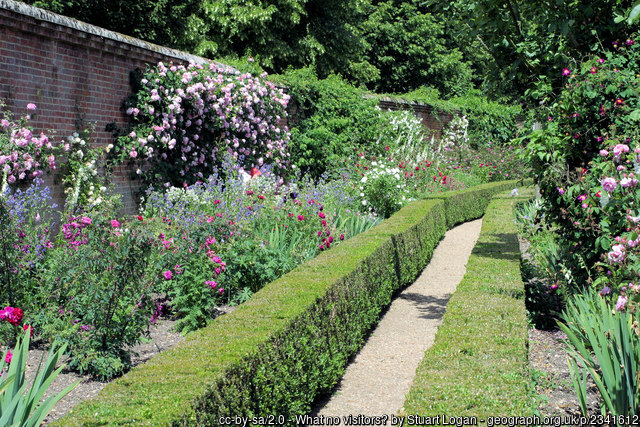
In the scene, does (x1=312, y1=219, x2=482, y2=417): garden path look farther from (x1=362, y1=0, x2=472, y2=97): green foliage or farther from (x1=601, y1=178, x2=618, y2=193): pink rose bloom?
(x1=362, y1=0, x2=472, y2=97): green foliage

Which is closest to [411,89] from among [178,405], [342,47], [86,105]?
[342,47]

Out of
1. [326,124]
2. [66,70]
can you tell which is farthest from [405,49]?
[66,70]

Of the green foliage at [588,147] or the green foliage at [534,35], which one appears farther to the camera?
the green foliage at [534,35]

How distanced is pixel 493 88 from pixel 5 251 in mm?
5627

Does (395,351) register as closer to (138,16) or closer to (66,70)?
(66,70)

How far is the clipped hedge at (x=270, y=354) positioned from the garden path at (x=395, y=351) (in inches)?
4.9

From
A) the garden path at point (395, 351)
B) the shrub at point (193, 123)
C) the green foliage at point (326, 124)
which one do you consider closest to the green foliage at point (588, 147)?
the garden path at point (395, 351)

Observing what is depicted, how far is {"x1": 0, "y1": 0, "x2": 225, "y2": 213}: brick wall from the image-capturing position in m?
Result: 5.92

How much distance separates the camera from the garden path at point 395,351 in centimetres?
412

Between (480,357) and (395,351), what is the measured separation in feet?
5.65

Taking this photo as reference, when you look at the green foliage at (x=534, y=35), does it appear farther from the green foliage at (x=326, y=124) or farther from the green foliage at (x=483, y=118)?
the green foliage at (x=483, y=118)

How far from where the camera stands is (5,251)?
13.1 feet

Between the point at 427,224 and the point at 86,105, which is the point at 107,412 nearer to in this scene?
the point at 86,105

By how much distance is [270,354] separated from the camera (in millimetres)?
3266
